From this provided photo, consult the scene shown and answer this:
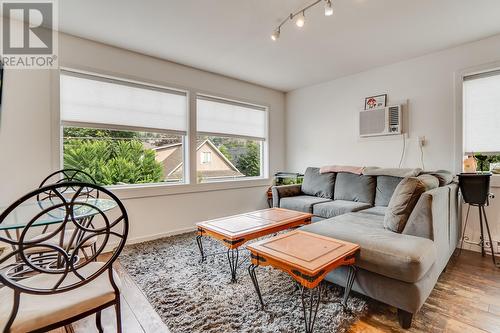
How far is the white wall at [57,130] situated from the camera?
8.05 feet

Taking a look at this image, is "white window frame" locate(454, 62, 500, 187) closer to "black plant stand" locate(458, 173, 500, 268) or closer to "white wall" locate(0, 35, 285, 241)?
"black plant stand" locate(458, 173, 500, 268)

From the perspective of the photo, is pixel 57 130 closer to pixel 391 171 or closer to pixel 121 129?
pixel 121 129

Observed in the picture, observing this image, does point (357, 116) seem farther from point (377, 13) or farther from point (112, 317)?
point (112, 317)

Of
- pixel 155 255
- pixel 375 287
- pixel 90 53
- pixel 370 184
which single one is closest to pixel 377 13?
pixel 370 184

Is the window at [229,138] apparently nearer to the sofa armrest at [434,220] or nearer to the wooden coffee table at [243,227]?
the wooden coffee table at [243,227]

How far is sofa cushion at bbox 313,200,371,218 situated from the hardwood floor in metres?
1.12

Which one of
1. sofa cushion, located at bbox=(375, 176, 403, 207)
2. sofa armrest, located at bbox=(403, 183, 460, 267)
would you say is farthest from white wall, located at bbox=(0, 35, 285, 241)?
sofa armrest, located at bbox=(403, 183, 460, 267)

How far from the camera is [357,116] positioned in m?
3.96

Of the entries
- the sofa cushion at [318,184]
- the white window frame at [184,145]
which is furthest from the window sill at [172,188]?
the sofa cushion at [318,184]

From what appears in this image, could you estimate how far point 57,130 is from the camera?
2.70 m

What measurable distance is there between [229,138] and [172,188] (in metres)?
1.40

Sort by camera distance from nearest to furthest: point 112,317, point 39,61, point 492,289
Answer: point 112,317 → point 492,289 → point 39,61

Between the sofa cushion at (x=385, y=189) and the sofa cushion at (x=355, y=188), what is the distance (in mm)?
73

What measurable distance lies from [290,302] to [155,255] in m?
1.66
